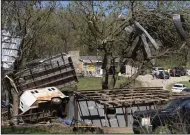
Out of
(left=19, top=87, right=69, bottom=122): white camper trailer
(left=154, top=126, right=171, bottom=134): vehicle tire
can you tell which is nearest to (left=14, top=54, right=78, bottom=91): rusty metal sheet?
(left=19, top=87, right=69, bottom=122): white camper trailer

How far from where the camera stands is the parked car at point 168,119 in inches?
388

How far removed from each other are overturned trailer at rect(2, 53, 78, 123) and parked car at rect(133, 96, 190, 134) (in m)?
7.14

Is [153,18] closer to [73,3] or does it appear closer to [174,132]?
[73,3]

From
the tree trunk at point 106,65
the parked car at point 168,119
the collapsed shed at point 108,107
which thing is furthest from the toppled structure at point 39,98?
the parked car at point 168,119

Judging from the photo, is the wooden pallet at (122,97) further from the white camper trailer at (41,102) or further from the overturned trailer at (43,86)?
the overturned trailer at (43,86)

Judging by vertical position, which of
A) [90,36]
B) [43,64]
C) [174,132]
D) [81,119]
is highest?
[90,36]

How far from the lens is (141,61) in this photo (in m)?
23.0

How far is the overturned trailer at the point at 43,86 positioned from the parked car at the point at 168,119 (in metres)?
7.14

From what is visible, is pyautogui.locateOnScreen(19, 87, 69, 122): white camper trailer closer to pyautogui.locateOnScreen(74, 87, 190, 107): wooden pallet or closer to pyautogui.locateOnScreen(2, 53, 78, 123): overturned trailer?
pyautogui.locateOnScreen(2, 53, 78, 123): overturned trailer

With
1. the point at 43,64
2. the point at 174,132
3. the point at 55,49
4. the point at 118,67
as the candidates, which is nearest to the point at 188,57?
the point at 118,67

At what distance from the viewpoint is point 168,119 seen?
1185 cm

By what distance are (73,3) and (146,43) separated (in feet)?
18.6

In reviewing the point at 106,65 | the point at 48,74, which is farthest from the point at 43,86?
the point at 106,65

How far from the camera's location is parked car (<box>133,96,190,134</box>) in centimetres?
986
